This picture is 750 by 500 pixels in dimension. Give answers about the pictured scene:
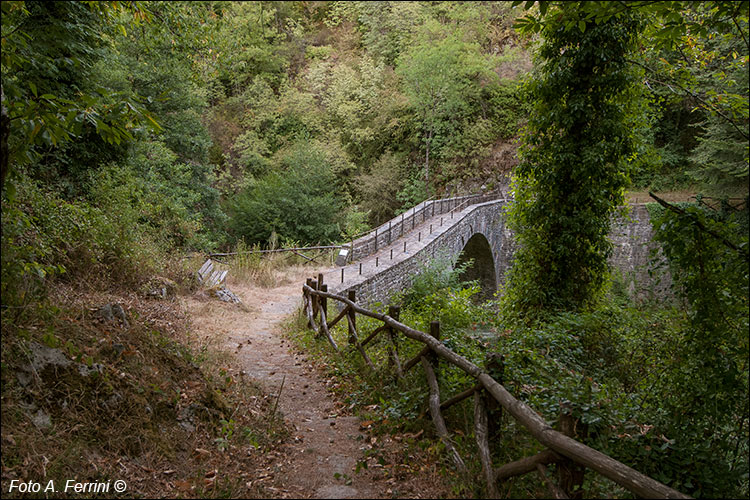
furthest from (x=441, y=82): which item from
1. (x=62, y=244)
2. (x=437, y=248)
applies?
(x=62, y=244)

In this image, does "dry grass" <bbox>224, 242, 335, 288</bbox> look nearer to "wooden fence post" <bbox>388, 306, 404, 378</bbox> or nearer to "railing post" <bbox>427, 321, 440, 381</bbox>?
"wooden fence post" <bbox>388, 306, 404, 378</bbox>

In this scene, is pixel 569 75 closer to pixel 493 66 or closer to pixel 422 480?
pixel 422 480

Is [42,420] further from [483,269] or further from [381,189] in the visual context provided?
[381,189]

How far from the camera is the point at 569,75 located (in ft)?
20.6

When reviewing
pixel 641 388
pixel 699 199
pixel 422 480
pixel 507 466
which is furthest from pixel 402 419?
pixel 699 199

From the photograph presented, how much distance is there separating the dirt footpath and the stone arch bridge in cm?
239

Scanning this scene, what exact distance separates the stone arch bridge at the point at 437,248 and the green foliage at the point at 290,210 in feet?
12.4

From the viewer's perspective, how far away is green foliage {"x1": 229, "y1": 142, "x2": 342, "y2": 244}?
59.1ft

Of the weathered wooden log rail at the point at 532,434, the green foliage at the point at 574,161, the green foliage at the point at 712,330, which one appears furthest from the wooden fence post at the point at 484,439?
the green foliage at the point at 574,161

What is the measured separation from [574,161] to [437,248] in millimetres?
8241

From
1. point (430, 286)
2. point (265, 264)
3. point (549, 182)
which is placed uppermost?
point (549, 182)

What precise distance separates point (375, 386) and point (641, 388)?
2667 mm

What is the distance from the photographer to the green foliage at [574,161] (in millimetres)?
6125

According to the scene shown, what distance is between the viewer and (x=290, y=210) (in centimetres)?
1827
